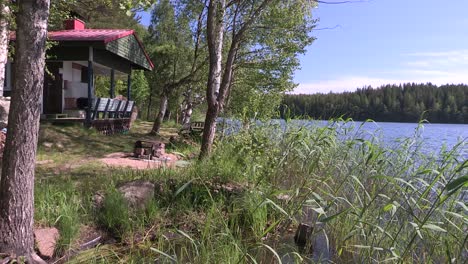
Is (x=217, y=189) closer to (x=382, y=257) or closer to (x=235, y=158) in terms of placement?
(x=235, y=158)

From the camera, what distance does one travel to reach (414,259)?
12.0ft

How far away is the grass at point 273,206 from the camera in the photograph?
327cm

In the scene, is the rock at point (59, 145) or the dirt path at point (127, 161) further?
the rock at point (59, 145)

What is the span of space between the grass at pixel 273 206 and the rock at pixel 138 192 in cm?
10

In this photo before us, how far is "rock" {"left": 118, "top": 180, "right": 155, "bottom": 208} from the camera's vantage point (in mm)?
4566

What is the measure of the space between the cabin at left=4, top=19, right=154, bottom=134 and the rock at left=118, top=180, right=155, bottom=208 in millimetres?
7668

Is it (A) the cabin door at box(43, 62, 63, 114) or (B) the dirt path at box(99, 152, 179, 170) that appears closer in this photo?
(B) the dirt path at box(99, 152, 179, 170)

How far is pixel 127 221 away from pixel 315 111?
5.21m

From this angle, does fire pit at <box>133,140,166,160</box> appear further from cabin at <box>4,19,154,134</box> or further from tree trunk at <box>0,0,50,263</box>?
tree trunk at <box>0,0,50,263</box>

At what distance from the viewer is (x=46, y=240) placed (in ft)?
11.7

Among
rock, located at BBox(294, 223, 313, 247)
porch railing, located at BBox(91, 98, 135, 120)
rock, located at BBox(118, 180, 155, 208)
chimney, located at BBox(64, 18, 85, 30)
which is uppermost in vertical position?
chimney, located at BBox(64, 18, 85, 30)

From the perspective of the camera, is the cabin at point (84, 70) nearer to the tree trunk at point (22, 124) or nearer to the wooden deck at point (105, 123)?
the wooden deck at point (105, 123)

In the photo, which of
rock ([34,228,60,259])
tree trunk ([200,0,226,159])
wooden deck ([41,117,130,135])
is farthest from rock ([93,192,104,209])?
wooden deck ([41,117,130,135])

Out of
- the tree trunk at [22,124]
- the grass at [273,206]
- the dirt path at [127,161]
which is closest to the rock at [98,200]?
the grass at [273,206]
